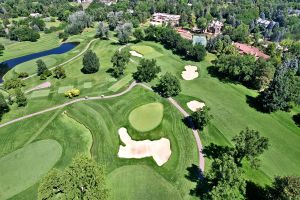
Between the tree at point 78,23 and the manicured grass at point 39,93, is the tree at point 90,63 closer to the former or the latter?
the manicured grass at point 39,93

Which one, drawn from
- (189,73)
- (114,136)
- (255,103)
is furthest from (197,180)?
(189,73)

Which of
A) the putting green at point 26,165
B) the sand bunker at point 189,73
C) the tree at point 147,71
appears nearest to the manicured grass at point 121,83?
the tree at point 147,71

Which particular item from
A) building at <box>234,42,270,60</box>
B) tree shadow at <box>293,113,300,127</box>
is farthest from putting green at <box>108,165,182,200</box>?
building at <box>234,42,270,60</box>

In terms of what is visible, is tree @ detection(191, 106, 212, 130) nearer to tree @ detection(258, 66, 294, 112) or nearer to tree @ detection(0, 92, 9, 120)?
tree @ detection(258, 66, 294, 112)

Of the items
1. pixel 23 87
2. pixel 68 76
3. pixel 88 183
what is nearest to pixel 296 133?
pixel 88 183

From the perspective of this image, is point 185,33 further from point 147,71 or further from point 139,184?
point 139,184

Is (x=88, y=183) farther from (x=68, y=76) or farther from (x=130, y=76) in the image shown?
(x=68, y=76)
